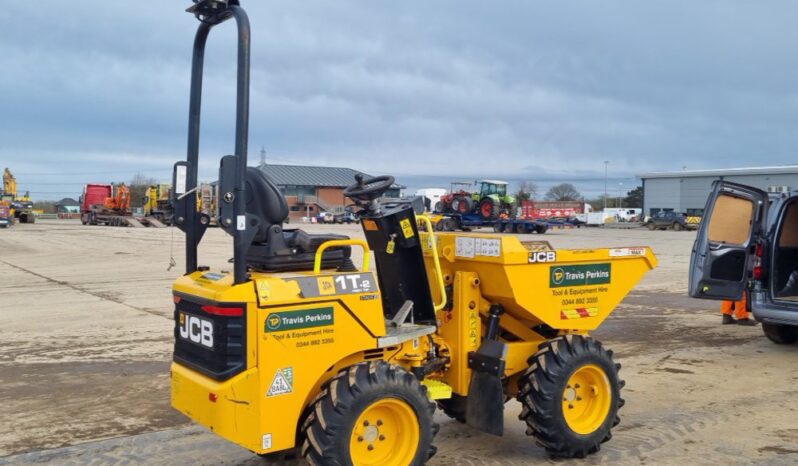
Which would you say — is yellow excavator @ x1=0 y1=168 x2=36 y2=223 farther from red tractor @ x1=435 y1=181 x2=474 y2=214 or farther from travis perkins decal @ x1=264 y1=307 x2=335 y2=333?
travis perkins decal @ x1=264 y1=307 x2=335 y2=333

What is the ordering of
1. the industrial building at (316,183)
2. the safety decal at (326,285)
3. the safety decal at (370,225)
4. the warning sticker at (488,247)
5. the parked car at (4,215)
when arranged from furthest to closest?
the industrial building at (316,183), the parked car at (4,215), the warning sticker at (488,247), the safety decal at (370,225), the safety decal at (326,285)

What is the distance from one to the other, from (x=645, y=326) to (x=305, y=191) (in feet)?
209

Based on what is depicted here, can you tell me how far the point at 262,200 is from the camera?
12.6ft

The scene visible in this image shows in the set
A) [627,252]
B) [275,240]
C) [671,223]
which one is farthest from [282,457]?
[671,223]

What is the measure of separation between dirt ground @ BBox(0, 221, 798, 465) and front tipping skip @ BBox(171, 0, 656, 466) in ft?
1.71

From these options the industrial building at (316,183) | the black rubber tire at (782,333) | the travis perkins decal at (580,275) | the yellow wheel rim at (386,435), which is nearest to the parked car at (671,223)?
the industrial building at (316,183)

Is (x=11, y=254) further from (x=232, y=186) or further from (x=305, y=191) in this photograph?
(x=305, y=191)

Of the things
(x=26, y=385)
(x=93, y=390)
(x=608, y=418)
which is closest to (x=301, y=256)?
(x=608, y=418)

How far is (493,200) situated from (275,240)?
130 ft

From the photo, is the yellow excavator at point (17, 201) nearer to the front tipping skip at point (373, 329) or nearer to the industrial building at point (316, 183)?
the industrial building at point (316, 183)

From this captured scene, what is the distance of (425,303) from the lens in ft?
14.5

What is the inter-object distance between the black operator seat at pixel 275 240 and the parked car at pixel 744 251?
5.39 m

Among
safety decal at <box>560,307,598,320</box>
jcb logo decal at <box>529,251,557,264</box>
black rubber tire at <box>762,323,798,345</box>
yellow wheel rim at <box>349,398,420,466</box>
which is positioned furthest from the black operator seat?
black rubber tire at <box>762,323,798,345</box>

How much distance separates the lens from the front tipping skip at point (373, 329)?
141 inches
